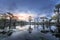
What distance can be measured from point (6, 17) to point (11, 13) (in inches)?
5.9

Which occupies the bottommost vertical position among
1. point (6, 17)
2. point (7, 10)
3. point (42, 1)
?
point (6, 17)

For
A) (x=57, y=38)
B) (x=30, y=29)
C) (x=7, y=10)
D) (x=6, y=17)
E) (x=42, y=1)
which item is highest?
(x=42, y=1)

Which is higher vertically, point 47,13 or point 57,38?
point 47,13

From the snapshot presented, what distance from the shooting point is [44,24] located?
250 centimetres

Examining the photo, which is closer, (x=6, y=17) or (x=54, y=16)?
(x=6, y=17)

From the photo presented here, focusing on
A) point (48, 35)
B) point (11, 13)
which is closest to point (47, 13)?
point (48, 35)

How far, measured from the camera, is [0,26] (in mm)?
2385

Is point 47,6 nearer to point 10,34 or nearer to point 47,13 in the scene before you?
point 47,13

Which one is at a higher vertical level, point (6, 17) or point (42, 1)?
point (42, 1)

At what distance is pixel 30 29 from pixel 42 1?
75cm

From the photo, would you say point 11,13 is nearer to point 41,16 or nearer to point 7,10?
point 7,10

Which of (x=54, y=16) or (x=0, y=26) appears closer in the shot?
(x=0, y=26)

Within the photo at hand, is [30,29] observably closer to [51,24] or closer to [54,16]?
[51,24]

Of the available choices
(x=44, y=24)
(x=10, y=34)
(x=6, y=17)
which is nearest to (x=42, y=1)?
(x=44, y=24)
